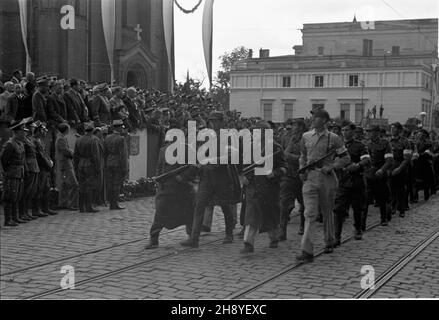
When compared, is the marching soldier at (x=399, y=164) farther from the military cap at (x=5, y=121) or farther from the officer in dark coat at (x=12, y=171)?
the military cap at (x=5, y=121)

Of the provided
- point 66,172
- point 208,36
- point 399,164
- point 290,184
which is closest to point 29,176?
point 66,172

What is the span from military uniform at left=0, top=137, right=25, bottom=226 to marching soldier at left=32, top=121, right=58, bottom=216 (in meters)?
0.80

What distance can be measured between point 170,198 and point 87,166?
442 cm

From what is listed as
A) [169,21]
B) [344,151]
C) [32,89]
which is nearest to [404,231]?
[344,151]

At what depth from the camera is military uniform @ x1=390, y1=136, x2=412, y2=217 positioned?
1433cm

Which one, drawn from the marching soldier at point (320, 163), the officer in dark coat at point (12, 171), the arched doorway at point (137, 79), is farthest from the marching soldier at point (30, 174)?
the arched doorway at point (137, 79)

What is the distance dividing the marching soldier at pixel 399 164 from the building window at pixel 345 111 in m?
2.33

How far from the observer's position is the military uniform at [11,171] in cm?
1125

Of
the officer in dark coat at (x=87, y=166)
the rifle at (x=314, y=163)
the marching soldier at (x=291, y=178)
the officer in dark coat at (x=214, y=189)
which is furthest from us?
the officer in dark coat at (x=87, y=166)

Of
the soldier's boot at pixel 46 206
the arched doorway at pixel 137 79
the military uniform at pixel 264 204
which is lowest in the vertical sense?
the soldier's boot at pixel 46 206

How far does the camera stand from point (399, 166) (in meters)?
14.3

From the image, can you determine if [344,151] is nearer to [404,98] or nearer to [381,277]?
[381,277]

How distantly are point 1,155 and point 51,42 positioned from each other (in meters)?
13.0

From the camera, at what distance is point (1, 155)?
11172mm
